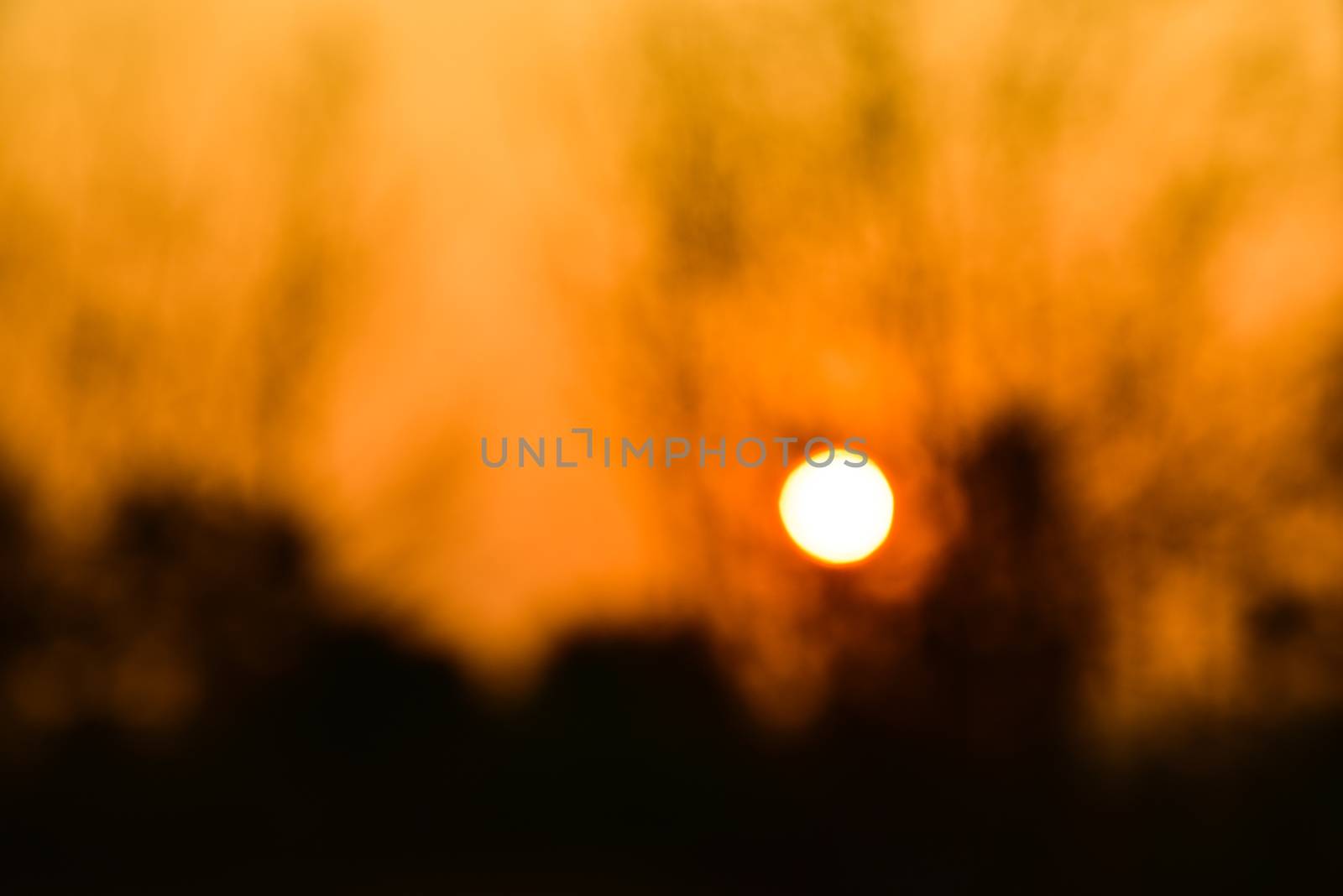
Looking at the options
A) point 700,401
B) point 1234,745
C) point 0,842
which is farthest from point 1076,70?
point 0,842

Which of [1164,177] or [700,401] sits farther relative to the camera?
[700,401]

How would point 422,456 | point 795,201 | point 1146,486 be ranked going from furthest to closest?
point 422,456 → point 795,201 → point 1146,486

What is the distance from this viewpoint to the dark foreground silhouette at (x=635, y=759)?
2.91 m

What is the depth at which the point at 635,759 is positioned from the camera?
187 inches

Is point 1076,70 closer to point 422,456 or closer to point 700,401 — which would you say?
point 700,401

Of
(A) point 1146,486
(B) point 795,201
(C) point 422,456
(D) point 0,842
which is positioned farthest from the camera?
(C) point 422,456

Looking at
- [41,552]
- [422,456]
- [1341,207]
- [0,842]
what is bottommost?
[0,842]

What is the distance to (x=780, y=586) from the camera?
3.16 metres

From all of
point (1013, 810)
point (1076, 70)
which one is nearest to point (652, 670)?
point (1013, 810)

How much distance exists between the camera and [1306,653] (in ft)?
9.38

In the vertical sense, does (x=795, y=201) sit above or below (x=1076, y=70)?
below

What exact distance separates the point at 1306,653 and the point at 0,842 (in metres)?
3.95

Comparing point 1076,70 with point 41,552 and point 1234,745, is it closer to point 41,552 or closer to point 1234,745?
point 1234,745

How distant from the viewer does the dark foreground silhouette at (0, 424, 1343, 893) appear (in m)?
2.91
